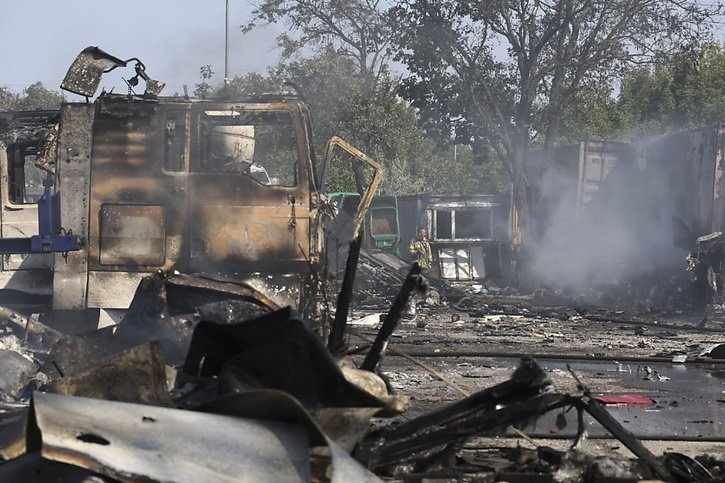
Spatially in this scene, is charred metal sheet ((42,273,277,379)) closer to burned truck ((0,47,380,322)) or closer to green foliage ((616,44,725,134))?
burned truck ((0,47,380,322))

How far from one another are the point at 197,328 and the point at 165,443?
1.25 meters

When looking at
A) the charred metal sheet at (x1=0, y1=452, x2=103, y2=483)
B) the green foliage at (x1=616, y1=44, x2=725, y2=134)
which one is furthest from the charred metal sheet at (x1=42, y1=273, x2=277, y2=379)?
the green foliage at (x1=616, y1=44, x2=725, y2=134)

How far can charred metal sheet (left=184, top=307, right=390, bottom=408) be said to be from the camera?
420 centimetres

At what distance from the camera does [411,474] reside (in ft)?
15.7

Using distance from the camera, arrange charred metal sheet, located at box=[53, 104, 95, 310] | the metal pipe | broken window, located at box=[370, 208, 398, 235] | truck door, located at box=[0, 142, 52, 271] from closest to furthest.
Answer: the metal pipe → charred metal sheet, located at box=[53, 104, 95, 310] → truck door, located at box=[0, 142, 52, 271] → broken window, located at box=[370, 208, 398, 235]

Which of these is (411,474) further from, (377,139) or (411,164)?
(411,164)

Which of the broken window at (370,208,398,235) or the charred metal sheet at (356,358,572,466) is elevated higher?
the charred metal sheet at (356,358,572,466)

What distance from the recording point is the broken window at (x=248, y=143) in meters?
8.68

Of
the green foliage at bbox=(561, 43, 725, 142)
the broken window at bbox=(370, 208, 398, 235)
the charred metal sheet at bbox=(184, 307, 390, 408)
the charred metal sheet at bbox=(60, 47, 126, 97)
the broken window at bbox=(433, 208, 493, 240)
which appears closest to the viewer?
the charred metal sheet at bbox=(184, 307, 390, 408)

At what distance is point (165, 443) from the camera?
11.8 ft

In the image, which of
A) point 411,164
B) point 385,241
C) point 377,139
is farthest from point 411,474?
point 411,164

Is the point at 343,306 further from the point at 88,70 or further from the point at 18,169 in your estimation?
the point at 18,169

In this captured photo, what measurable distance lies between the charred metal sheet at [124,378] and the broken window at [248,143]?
14.0ft

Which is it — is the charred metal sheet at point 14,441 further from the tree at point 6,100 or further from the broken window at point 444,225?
the tree at point 6,100
